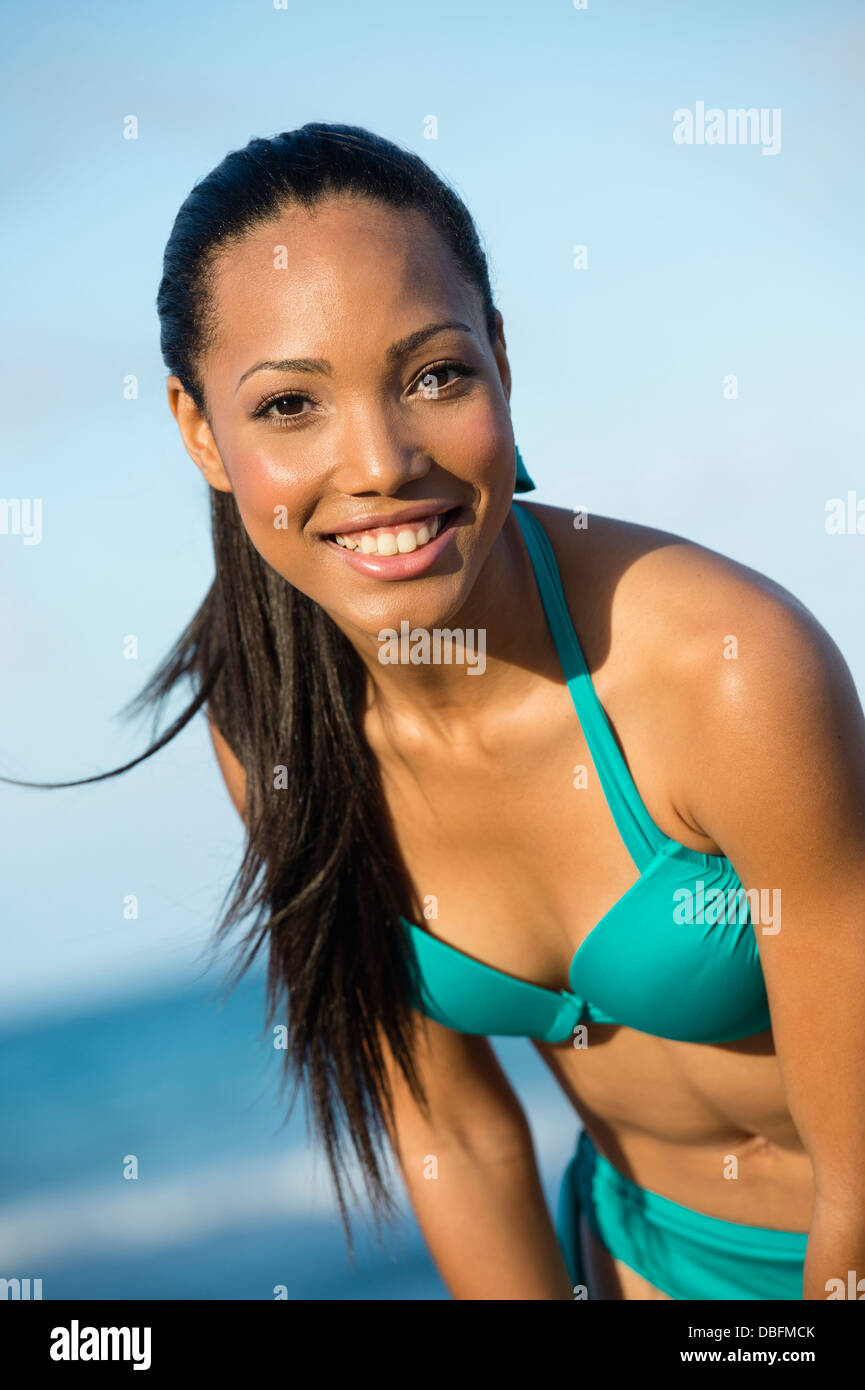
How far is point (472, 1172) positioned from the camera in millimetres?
2189

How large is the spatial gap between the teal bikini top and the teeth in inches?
9.7

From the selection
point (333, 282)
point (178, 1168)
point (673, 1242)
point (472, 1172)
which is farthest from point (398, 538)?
point (178, 1168)

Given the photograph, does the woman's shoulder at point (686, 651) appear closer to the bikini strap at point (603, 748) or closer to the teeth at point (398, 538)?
the bikini strap at point (603, 748)

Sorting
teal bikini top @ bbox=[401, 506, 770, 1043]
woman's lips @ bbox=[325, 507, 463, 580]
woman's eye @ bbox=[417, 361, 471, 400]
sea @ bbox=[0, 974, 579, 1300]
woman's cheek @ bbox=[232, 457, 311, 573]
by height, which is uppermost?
woman's eye @ bbox=[417, 361, 471, 400]

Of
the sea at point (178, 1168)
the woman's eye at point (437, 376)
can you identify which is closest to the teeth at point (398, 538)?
the woman's eye at point (437, 376)

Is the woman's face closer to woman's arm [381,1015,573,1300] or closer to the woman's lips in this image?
the woman's lips

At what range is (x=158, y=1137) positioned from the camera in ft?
Answer: 17.0

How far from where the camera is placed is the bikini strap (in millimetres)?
1785

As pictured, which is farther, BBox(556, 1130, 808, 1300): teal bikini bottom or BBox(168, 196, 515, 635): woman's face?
BBox(556, 1130, 808, 1300): teal bikini bottom

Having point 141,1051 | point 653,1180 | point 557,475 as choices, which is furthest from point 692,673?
point 141,1051

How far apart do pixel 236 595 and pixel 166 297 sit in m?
0.45

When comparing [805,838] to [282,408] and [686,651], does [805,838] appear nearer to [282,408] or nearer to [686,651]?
[686,651]

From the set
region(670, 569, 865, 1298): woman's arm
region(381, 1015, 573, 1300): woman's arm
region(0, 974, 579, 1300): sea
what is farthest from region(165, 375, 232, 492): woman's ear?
region(0, 974, 579, 1300): sea

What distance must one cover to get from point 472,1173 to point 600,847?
0.65 m
